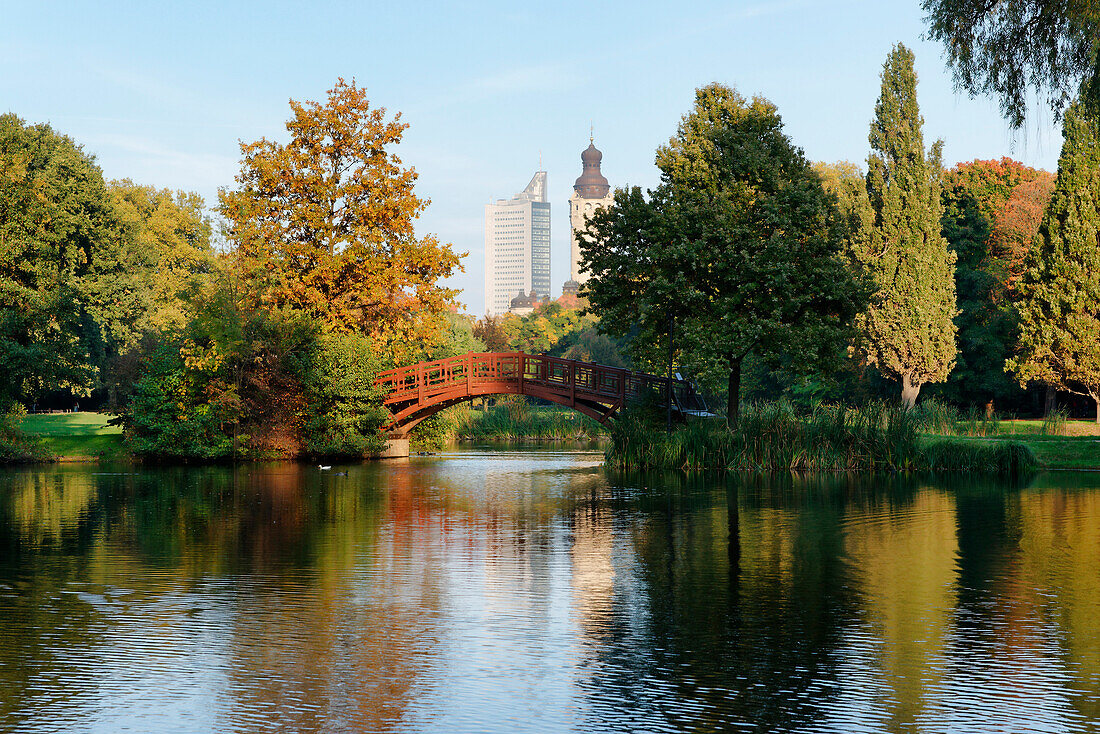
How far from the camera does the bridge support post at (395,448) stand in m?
43.8

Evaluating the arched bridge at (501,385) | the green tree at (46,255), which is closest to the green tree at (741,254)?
the arched bridge at (501,385)

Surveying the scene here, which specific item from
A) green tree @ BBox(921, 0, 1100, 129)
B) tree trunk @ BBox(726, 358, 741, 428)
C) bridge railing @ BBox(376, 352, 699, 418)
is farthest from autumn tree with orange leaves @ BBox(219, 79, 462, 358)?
green tree @ BBox(921, 0, 1100, 129)

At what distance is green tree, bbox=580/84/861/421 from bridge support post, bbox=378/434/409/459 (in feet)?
38.0

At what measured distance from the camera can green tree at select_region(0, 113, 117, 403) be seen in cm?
4088

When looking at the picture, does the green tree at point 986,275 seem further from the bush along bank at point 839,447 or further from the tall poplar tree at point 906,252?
the bush along bank at point 839,447

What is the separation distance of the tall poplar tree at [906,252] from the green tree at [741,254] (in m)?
15.2

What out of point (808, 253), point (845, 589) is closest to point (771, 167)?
point (808, 253)

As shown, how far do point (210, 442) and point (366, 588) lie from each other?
30.0m

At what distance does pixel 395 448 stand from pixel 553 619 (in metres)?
34.4

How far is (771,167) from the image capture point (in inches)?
1411

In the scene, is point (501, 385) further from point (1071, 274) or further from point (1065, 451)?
point (1071, 274)

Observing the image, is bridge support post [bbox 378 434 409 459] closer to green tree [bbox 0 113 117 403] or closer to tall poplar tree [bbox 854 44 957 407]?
green tree [bbox 0 113 117 403]

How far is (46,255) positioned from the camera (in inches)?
2098

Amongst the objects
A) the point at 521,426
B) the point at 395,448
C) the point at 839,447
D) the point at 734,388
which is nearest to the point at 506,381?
the point at 395,448
